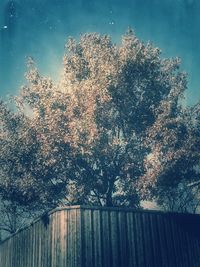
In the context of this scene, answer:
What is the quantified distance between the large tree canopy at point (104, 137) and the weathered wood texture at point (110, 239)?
3.24 m

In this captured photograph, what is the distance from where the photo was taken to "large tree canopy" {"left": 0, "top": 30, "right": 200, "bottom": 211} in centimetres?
1770

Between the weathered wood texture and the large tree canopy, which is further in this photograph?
the large tree canopy

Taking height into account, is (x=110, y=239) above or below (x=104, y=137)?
below

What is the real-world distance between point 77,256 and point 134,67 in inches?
461

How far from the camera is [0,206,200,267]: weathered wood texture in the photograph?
1198 cm

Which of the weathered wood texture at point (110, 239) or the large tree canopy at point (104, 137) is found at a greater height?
the large tree canopy at point (104, 137)

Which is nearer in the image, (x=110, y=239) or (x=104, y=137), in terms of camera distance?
(x=110, y=239)

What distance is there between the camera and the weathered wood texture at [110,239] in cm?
1198

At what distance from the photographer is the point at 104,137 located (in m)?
18.1

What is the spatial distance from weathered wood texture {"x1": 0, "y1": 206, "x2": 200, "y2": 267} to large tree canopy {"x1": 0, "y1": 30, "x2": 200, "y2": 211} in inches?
127

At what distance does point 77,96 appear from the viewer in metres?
18.6

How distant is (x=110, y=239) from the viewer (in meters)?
12.7

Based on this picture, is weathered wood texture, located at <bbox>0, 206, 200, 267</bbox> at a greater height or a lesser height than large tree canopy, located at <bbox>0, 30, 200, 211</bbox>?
lesser

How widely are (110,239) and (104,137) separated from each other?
6.81 m
